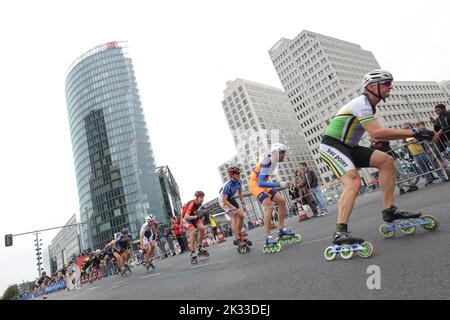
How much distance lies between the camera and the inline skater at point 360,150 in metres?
3.58

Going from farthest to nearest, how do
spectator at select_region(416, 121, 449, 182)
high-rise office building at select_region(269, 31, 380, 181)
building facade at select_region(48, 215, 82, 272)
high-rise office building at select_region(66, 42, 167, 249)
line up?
building facade at select_region(48, 215, 82, 272), high-rise office building at select_region(269, 31, 380, 181), high-rise office building at select_region(66, 42, 167, 249), spectator at select_region(416, 121, 449, 182)

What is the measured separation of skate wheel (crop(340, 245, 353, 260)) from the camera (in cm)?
335

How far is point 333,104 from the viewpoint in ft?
375

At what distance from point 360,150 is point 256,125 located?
148 meters

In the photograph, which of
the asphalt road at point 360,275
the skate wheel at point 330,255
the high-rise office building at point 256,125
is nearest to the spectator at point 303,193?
the asphalt road at point 360,275

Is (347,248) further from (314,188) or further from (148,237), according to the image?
(148,237)

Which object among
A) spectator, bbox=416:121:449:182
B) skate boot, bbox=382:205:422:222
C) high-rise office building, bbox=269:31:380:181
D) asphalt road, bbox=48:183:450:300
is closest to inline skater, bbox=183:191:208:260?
asphalt road, bbox=48:183:450:300

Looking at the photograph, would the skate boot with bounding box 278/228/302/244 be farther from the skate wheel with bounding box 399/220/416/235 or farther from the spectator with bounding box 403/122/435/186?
the spectator with bounding box 403/122/435/186

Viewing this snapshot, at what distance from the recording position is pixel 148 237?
1220 centimetres

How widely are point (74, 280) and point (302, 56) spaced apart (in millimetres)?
130731

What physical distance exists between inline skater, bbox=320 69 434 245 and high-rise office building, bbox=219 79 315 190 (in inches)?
5436

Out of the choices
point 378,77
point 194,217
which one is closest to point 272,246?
point 378,77

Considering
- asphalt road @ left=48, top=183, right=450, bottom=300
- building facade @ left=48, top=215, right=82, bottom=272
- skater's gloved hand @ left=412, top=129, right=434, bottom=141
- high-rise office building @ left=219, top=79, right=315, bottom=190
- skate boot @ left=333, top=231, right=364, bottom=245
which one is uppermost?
high-rise office building @ left=219, top=79, right=315, bottom=190
